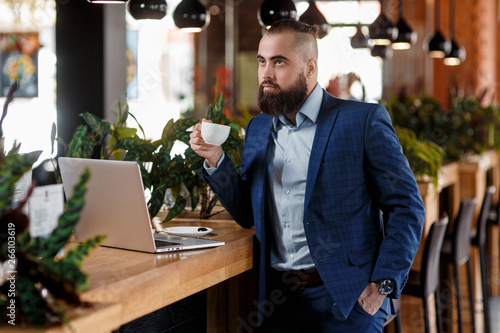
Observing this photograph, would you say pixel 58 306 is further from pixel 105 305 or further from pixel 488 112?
pixel 488 112

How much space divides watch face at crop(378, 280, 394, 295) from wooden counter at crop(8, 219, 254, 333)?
0.47 m

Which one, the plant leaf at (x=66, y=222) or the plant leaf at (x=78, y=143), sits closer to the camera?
the plant leaf at (x=66, y=222)

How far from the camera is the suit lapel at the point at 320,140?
207 centimetres

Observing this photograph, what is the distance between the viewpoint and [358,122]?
6.86 feet

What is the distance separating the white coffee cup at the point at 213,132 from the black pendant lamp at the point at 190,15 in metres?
1.29

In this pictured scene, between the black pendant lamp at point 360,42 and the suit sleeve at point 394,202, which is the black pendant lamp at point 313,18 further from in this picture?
the suit sleeve at point 394,202

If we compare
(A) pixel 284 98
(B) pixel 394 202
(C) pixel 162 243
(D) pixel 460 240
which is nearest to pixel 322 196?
(B) pixel 394 202

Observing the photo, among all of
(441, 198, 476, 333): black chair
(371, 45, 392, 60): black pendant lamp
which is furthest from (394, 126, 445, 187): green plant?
(371, 45, 392, 60): black pendant lamp

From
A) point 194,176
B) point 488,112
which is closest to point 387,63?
point 488,112

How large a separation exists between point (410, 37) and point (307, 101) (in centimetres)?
296

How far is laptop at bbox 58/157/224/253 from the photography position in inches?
71.7

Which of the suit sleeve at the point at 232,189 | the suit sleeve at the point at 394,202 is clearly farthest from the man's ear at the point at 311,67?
the suit sleeve at the point at 232,189

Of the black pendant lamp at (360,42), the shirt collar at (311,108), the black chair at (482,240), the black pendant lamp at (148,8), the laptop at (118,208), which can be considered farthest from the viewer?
the black pendant lamp at (360,42)

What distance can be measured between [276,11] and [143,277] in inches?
73.3
